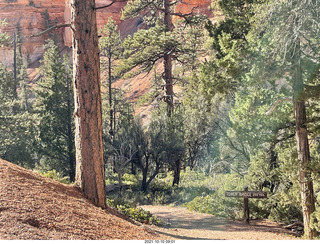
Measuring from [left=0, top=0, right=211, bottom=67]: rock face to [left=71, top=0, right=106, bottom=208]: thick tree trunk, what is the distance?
61230mm

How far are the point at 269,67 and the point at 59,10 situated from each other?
6887cm

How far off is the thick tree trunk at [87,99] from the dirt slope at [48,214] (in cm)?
37

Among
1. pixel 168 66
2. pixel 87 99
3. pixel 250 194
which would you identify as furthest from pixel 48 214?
pixel 168 66

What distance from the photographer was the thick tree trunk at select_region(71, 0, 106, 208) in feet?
25.1

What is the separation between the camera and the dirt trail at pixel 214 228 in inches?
332

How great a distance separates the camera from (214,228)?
10.1 metres

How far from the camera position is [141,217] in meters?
9.56

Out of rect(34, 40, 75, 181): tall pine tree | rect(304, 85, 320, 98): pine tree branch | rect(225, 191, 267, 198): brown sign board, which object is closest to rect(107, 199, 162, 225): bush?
rect(225, 191, 267, 198): brown sign board

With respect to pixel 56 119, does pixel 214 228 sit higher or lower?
lower

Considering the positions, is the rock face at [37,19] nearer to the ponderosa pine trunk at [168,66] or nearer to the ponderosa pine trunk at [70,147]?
the ponderosa pine trunk at [70,147]

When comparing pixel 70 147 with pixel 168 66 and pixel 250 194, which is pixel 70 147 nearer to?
pixel 168 66

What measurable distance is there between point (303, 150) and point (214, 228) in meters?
2.87

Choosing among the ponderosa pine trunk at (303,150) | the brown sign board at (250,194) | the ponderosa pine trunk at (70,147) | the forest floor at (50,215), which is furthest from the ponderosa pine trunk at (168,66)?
the forest floor at (50,215)

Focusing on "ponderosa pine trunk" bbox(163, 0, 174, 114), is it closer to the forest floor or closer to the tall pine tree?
the tall pine tree
